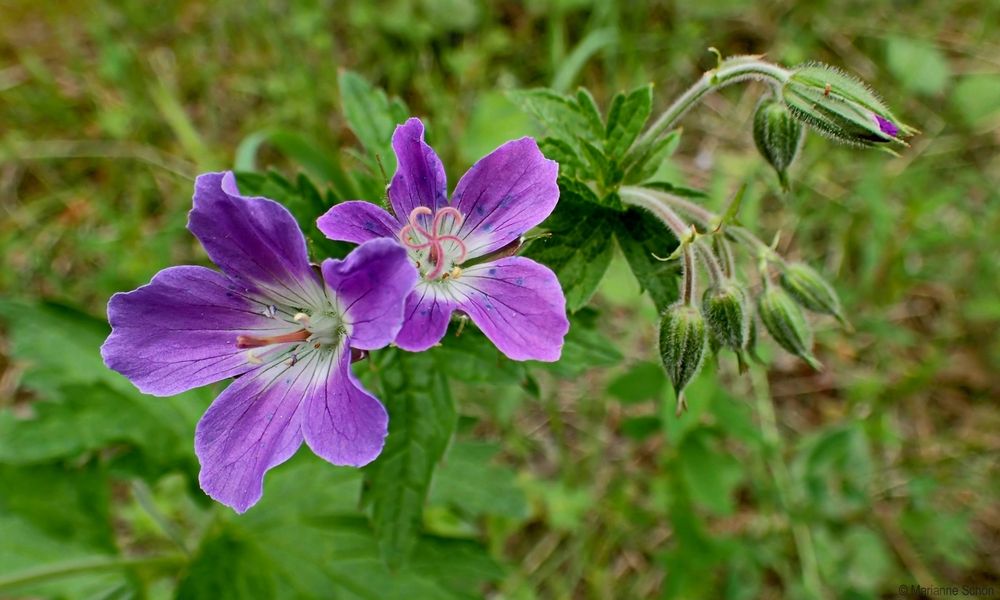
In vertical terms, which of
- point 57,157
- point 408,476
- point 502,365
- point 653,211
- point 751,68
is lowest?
point 57,157

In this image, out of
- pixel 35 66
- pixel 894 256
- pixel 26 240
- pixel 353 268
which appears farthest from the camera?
pixel 35 66

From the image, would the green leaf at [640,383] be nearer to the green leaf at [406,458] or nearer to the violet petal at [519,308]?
the green leaf at [406,458]

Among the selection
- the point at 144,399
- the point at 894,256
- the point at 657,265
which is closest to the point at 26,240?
the point at 144,399

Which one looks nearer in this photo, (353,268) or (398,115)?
(353,268)

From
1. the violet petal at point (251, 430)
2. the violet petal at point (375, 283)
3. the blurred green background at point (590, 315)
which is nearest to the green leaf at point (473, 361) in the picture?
the blurred green background at point (590, 315)

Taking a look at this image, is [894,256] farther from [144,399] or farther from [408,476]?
[144,399]

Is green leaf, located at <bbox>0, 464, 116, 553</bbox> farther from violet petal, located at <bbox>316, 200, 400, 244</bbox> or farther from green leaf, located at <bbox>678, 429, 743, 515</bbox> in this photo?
green leaf, located at <bbox>678, 429, 743, 515</bbox>

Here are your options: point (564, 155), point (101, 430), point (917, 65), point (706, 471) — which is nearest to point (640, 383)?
point (706, 471)

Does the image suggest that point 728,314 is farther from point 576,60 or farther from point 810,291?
point 576,60
